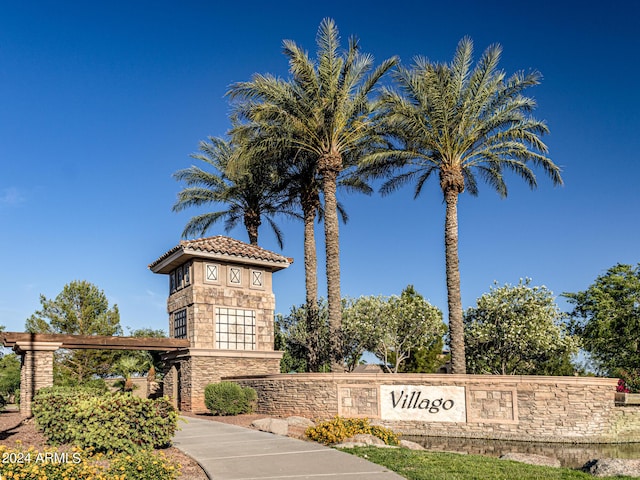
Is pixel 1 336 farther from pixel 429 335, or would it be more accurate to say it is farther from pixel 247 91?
pixel 429 335

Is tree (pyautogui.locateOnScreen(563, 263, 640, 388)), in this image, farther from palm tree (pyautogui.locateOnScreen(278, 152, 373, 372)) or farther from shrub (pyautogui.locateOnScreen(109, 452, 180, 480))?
shrub (pyautogui.locateOnScreen(109, 452, 180, 480))

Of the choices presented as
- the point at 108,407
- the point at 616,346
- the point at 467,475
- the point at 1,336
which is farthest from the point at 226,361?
the point at 616,346

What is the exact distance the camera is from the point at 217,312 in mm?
29516

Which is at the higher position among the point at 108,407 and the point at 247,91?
the point at 247,91

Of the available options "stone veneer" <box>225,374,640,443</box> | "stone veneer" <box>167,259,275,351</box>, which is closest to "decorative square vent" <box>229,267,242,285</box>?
"stone veneer" <box>167,259,275,351</box>

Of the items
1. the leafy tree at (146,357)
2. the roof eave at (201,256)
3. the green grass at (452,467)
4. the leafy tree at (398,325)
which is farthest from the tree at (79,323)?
the green grass at (452,467)

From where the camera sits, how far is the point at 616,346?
4084cm

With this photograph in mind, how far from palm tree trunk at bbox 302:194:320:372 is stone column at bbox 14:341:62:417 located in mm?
11655

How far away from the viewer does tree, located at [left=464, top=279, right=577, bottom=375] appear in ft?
116

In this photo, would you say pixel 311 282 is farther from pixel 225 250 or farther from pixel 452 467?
pixel 452 467

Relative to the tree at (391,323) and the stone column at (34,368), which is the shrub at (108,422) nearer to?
the stone column at (34,368)

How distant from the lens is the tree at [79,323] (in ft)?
130

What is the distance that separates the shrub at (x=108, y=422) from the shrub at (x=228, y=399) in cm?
1102

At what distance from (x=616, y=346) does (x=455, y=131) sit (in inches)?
904
